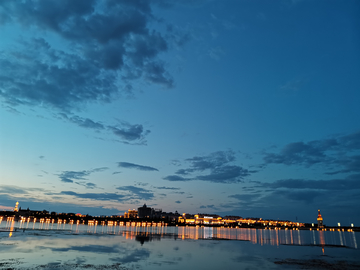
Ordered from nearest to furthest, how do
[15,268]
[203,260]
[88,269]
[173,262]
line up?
[15,268] < [88,269] < [173,262] < [203,260]

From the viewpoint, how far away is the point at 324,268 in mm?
35938

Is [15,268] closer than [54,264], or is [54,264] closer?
[15,268]

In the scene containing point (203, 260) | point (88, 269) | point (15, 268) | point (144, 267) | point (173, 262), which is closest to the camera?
point (15, 268)

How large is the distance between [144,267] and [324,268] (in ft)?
80.1

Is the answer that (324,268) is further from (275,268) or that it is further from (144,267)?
(144,267)

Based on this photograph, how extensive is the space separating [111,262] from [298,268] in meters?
25.4

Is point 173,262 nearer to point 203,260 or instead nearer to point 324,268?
point 203,260

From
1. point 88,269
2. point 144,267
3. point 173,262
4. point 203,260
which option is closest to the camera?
point 88,269

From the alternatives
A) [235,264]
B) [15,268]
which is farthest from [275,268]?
[15,268]

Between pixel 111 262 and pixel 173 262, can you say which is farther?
pixel 173 262

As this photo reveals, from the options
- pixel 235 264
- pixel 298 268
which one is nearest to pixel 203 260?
pixel 235 264

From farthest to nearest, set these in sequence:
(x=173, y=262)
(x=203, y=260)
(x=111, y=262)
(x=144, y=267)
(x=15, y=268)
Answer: (x=203, y=260) → (x=173, y=262) → (x=111, y=262) → (x=144, y=267) → (x=15, y=268)

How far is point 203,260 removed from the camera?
136 ft

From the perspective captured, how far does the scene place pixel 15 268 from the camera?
94.2 ft
